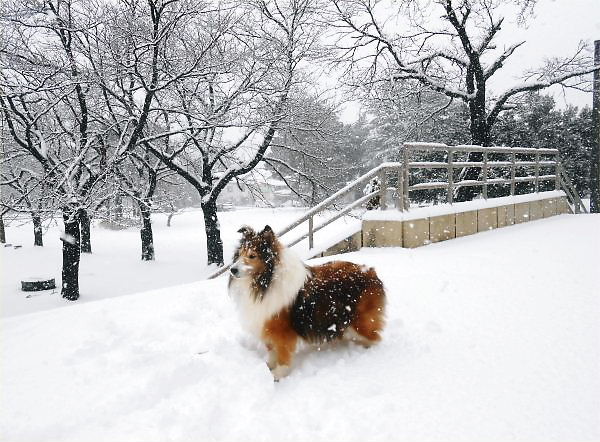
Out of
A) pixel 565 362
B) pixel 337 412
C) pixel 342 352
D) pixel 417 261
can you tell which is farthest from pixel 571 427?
pixel 417 261

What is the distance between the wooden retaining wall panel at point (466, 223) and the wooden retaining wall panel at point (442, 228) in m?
0.17

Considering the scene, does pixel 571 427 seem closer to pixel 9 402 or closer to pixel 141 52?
pixel 9 402

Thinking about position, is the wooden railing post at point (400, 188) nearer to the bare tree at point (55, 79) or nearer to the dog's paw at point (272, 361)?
the dog's paw at point (272, 361)

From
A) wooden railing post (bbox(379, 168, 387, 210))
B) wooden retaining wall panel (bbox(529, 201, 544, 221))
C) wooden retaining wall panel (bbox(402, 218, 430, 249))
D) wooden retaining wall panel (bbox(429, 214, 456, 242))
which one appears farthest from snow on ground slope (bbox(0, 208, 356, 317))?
wooden retaining wall panel (bbox(529, 201, 544, 221))

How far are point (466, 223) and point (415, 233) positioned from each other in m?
1.90

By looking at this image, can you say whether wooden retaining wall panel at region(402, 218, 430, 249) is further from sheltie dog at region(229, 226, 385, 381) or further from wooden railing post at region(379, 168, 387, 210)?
sheltie dog at region(229, 226, 385, 381)

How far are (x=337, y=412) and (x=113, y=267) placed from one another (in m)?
15.0

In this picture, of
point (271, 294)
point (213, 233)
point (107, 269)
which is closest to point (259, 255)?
point (271, 294)

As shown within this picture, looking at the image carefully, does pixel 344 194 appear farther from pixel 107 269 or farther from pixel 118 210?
pixel 107 269

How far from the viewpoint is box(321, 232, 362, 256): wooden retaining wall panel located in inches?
279

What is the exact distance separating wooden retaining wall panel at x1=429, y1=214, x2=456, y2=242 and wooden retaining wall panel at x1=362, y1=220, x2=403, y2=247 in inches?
35.7

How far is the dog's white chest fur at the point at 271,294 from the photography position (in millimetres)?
3178

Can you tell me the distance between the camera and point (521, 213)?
→ 1052 cm

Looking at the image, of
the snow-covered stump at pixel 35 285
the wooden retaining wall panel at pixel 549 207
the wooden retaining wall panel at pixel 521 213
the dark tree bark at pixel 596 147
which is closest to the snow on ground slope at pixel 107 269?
the snow-covered stump at pixel 35 285
